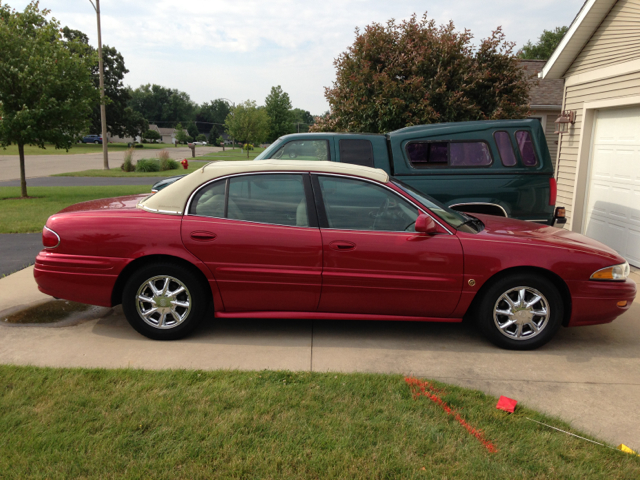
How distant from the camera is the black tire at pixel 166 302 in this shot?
4449mm

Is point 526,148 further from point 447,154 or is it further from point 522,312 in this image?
point 522,312

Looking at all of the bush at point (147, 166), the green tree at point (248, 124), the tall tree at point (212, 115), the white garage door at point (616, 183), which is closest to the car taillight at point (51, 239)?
the white garage door at point (616, 183)

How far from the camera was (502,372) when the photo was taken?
4.11m

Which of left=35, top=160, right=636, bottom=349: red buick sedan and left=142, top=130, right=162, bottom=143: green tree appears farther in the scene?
left=142, top=130, right=162, bottom=143: green tree

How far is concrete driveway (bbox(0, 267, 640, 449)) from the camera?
3.75 metres

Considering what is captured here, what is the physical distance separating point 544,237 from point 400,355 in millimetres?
1658

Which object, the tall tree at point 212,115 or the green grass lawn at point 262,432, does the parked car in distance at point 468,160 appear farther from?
the tall tree at point 212,115

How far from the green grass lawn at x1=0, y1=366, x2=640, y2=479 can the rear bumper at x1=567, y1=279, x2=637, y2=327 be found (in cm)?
143

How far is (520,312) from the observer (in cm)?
446

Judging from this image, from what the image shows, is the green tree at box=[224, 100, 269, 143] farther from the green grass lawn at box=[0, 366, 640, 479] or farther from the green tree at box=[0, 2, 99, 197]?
the green grass lawn at box=[0, 366, 640, 479]

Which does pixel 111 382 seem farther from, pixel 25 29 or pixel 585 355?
pixel 25 29

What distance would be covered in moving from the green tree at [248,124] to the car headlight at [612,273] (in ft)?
159

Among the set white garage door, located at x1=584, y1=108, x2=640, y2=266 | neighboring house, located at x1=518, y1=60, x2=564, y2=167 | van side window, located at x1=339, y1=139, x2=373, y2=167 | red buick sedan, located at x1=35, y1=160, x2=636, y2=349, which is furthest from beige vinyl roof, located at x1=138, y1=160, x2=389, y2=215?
neighboring house, located at x1=518, y1=60, x2=564, y2=167

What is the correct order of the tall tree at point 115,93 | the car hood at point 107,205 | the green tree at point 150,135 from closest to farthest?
the car hood at point 107,205, the tall tree at point 115,93, the green tree at point 150,135
